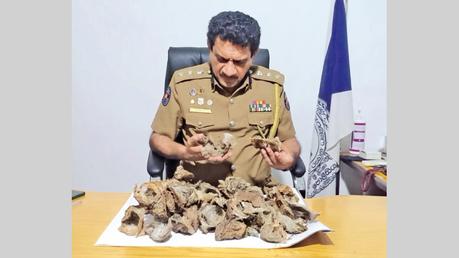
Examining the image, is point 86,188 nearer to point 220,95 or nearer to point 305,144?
point 220,95

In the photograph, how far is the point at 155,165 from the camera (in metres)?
1.28

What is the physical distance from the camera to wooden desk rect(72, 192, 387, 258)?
82 cm

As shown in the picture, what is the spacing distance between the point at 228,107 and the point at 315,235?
512 mm

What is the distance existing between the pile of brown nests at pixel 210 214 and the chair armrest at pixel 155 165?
31 centimetres

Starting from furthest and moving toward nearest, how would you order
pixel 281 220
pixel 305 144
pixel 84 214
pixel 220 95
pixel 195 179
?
pixel 305 144 → pixel 220 95 → pixel 195 179 → pixel 84 214 → pixel 281 220

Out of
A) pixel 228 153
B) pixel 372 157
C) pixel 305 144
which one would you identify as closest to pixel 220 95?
pixel 228 153

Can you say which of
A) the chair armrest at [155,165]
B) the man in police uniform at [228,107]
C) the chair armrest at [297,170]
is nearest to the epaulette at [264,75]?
the man in police uniform at [228,107]

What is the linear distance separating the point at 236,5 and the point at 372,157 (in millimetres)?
823

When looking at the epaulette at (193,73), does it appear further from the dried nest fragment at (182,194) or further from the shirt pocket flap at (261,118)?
the dried nest fragment at (182,194)

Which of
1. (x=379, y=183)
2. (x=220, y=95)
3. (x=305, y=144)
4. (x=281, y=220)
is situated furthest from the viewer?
(x=305, y=144)

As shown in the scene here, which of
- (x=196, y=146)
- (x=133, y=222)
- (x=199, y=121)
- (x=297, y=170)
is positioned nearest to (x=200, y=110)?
(x=199, y=121)

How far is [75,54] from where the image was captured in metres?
1.63

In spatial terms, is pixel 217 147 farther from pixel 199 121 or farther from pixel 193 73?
pixel 193 73

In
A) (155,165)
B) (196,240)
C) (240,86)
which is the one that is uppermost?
(240,86)
